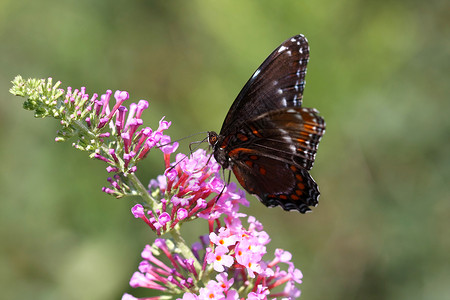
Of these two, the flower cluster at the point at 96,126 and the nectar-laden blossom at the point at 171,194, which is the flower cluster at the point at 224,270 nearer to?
the nectar-laden blossom at the point at 171,194

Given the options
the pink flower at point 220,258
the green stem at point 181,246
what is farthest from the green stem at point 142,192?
the pink flower at point 220,258

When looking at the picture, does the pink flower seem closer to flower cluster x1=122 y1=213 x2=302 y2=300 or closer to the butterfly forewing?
flower cluster x1=122 y1=213 x2=302 y2=300

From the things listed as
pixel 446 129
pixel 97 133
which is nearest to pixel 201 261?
pixel 97 133

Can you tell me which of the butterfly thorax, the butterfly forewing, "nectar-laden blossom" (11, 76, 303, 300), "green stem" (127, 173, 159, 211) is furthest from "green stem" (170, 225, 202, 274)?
the butterfly forewing

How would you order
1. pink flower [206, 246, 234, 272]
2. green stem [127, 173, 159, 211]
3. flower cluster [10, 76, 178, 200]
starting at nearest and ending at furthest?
1. flower cluster [10, 76, 178, 200]
2. pink flower [206, 246, 234, 272]
3. green stem [127, 173, 159, 211]

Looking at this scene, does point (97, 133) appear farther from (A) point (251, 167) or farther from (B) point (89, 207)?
(B) point (89, 207)

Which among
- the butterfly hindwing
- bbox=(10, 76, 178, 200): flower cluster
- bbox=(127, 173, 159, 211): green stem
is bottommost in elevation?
bbox=(127, 173, 159, 211): green stem
